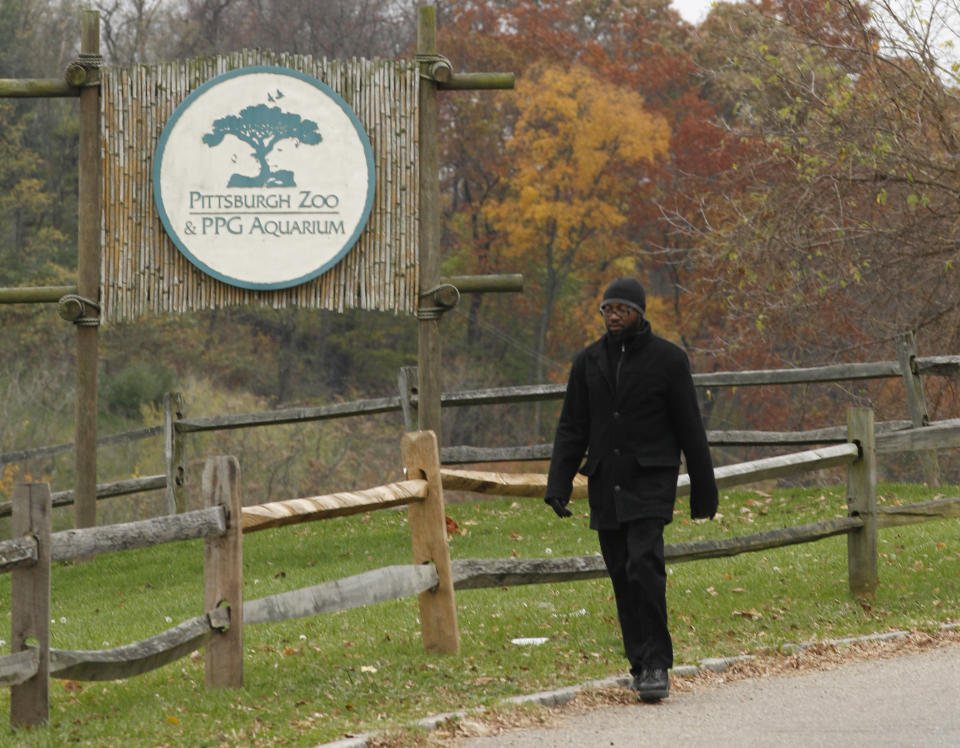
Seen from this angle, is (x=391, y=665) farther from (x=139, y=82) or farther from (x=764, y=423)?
(x=764, y=423)

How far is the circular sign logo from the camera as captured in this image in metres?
12.6

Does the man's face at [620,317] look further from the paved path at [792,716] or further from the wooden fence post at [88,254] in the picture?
the wooden fence post at [88,254]

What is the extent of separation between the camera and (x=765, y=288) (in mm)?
18312

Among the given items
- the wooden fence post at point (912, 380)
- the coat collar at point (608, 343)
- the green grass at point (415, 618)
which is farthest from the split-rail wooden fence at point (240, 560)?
the wooden fence post at point (912, 380)

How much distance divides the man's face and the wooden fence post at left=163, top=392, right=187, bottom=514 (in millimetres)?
8575

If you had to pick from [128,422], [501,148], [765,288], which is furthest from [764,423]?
[765,288]

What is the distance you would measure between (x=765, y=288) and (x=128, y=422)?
22436mm

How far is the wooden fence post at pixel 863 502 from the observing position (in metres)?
9.13

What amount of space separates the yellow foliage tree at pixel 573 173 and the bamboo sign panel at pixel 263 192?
89.7 feet

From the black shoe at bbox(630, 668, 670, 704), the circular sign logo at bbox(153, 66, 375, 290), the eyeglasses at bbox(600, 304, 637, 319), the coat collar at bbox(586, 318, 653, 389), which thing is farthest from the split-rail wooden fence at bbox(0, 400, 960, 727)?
the circular sign logo at bbox(153, 66, 375, 290)

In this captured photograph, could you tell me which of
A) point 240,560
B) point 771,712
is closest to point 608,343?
point 771,712

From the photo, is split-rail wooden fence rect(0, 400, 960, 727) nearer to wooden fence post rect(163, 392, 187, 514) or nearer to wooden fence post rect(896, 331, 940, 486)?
wooden fence post rect(896, 331, 940, 486)

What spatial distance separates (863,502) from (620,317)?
3221mm

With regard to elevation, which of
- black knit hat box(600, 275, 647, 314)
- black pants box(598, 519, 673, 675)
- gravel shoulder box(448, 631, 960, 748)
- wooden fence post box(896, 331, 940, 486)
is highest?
black knit hat box(600, 275, 647, 314)
